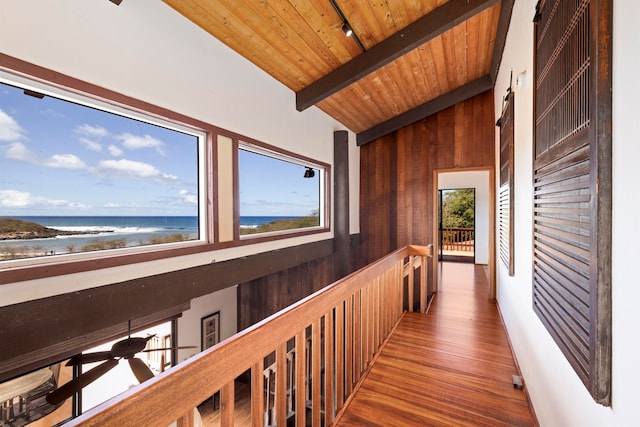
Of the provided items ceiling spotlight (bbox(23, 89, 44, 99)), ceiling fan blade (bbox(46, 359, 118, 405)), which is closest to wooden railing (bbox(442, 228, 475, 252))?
ceiling fan blade (bbox(46, 359, 118, 405))

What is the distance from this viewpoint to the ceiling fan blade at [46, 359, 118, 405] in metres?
2.11

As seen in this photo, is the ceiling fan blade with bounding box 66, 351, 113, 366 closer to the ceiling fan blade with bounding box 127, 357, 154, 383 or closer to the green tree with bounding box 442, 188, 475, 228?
the ceiling fan blade with bounding box 127, 357, 154, 383

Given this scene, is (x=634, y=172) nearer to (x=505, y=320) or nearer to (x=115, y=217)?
(x=505, y=320)

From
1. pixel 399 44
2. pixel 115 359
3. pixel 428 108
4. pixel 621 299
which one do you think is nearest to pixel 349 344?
pixel 621 299

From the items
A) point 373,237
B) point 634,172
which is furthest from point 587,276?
point 373,237

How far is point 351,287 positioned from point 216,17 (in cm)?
249

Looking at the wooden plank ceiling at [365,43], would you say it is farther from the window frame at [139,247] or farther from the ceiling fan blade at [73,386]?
the ceiling fan blade at [73,386]

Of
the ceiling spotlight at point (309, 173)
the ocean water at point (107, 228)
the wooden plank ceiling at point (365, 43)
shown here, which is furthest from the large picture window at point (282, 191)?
the wooden plank ceiling at point (365, 43)

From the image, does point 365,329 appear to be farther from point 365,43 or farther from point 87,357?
point 365,43

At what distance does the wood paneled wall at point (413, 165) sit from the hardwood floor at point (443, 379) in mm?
1996

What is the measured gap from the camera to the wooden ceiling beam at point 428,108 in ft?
14.8

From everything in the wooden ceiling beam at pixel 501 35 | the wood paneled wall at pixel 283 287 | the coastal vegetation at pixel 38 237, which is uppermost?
the wooden ceiling beam at pixel 501 35

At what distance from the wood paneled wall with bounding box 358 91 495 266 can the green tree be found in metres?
4.55

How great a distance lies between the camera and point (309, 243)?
14.4 ft
